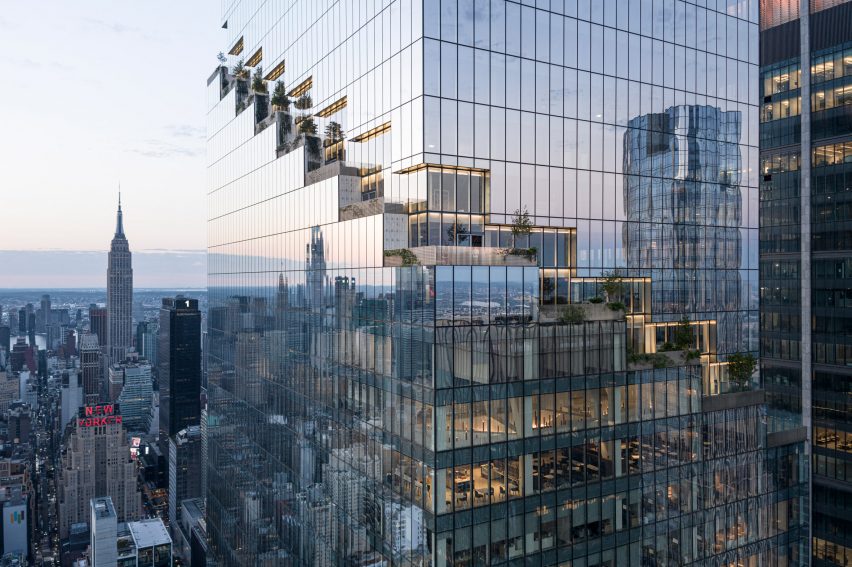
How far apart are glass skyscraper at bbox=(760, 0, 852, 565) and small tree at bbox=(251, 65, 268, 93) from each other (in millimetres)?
64652

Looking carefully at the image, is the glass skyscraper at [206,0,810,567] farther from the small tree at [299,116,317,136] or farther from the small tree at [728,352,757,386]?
the small tree at [299,116,317,136]

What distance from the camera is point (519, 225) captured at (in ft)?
122

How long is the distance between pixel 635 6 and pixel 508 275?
75.1 ft

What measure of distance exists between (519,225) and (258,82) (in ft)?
118

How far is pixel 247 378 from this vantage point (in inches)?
2530

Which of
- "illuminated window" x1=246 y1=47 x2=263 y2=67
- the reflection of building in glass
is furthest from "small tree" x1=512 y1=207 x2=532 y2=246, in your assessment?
"illuminated window" x1=246 y1=47 x2=263 y2=67

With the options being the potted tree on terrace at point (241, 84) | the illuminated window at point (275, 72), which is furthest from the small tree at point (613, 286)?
the potted tree on terrace at point (241, 84)

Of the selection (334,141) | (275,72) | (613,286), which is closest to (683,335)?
(613,286)

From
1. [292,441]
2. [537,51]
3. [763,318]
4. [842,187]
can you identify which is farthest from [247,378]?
[842,187]

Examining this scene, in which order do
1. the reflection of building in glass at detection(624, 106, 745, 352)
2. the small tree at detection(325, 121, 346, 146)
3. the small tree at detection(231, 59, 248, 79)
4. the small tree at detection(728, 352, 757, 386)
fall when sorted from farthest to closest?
the small tree at detection(231, 59, 248, 79)
the small tree at detection(728, 352, 757, 386)
the small tree at detection(325, 121, 346, 146)
the reflection of building in glass at detection(624, 106, 745, 352)

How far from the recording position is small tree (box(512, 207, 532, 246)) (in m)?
37.2

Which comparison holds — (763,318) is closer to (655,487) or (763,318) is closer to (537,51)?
(655,487)

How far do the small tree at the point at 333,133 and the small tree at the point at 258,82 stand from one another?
682 inches

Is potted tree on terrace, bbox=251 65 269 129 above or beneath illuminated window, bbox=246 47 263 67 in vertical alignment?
beneath
